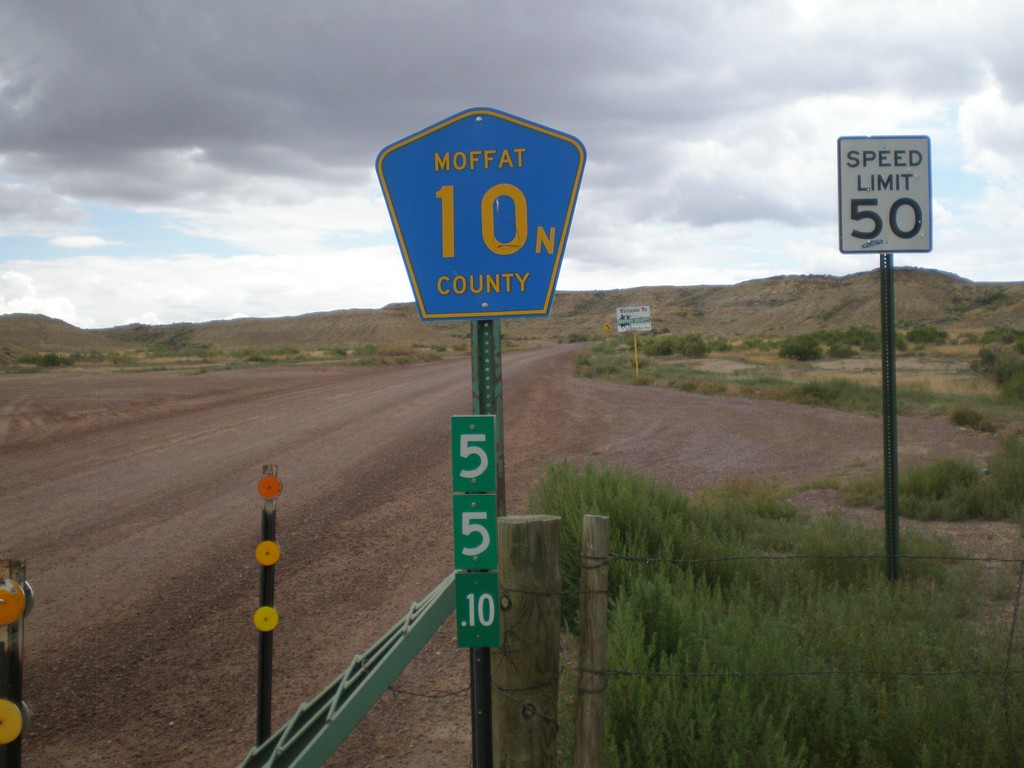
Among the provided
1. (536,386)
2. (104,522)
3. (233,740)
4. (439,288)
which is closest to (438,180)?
(439,288)

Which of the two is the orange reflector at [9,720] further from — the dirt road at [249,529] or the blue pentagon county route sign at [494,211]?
the dirt road at [249,529]

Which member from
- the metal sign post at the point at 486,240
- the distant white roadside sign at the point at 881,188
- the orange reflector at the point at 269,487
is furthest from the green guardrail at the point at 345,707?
the distant white roadside sign at the point at 881,188

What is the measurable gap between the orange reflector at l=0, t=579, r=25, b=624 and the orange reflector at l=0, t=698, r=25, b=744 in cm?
28

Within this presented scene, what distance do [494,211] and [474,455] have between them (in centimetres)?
80

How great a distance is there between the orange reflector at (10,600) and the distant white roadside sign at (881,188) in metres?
5.64

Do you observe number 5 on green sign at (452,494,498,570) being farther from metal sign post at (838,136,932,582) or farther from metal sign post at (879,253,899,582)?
metal sign post at (838,136,932,582)

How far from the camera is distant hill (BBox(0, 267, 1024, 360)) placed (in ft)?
338

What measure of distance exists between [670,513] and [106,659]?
418 cm

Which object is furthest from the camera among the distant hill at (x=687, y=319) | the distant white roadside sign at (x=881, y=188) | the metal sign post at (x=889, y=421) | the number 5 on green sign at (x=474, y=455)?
the distant hill at (x=687, y=319)

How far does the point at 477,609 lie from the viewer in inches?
111

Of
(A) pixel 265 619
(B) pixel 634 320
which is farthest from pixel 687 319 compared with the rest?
(A) pixel 265 619

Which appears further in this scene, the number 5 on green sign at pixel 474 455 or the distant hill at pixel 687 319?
the distant hill at pixel 687 319

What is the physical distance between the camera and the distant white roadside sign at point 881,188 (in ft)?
20.6

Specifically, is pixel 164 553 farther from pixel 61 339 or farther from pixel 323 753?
pixel 61 339
